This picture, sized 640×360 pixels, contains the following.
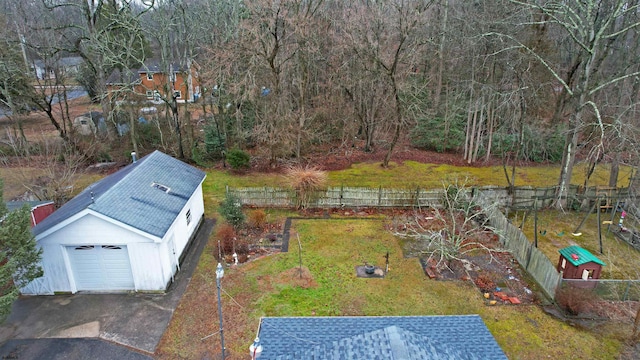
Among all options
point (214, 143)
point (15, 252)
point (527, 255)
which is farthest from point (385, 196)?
point (15, 252)

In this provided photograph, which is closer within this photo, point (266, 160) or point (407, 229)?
point (407, 229)

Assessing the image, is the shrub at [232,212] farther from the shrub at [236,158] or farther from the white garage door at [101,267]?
the shrub at [236,158]

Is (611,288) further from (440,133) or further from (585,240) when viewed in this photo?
(440,133)

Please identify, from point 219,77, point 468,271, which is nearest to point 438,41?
point 219,77

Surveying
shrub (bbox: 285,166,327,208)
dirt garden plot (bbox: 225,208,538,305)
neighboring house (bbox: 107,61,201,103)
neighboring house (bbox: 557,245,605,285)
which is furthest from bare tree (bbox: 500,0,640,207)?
neighboring house (bbox: 107,61,201,103)

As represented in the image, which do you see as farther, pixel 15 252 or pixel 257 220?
pixel 257 220

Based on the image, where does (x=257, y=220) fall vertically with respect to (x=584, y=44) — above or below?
below

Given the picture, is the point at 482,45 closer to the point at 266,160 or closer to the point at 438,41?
the point at 438,41
